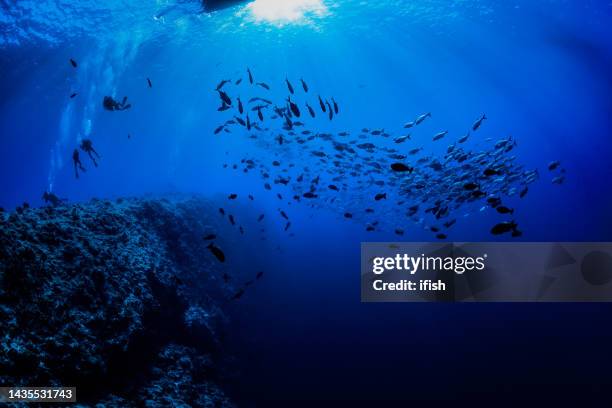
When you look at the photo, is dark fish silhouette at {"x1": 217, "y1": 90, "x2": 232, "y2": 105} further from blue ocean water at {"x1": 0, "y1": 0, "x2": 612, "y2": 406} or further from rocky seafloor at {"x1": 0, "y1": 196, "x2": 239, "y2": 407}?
blue ocean water at {"x1": 0, "y1": 0, "x2": 612, "y2": 406}

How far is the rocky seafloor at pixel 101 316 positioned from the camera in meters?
4.48

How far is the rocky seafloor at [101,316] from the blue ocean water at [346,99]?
3211 mm

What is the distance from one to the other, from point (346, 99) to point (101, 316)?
45.0 m

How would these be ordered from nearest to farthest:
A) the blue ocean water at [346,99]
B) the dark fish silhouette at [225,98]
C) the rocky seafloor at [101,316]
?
the rocky seafloor at [101,316] < the dark fish silhouette at [225,98] < the blue ocean water at [346,99]

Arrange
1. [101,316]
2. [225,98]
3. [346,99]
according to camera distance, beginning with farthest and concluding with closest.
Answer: [346,99] < [225,98] < [101,316]

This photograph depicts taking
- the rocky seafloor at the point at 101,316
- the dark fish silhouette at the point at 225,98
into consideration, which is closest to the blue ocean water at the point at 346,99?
the rocky seafloor at the point at 101,316

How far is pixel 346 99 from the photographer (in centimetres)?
4619

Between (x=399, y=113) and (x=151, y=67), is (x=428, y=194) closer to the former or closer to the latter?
(x=151, y=67)

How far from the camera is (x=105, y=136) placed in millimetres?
56281

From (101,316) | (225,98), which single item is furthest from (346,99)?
(101,316)

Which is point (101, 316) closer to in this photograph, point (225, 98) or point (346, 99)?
point (225, 98)

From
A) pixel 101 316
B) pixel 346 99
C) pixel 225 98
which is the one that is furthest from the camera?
pixel 346 99

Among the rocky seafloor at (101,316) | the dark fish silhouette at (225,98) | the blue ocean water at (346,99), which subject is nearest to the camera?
the rocky seafloor at (101,316)

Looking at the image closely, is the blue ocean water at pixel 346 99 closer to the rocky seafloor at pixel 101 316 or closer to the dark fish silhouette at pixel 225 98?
the rocky seafloor at pixel 101 316
